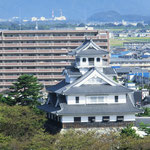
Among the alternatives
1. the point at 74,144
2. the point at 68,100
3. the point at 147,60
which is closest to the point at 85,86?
the point at 68,100

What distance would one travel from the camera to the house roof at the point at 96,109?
33.0m

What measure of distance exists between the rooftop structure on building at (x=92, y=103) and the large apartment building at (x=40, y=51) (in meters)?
38.8

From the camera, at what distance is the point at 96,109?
33500 mm

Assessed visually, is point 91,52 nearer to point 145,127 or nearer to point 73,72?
point 73,72

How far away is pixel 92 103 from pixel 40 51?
4109 centimetres

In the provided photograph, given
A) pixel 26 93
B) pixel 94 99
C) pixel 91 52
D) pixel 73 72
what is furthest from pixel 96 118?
pixel 26 93

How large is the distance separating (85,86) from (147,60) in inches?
3441

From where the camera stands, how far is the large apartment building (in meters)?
73.9

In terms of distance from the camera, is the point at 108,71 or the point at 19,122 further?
the point at 108,71

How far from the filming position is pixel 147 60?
395ft

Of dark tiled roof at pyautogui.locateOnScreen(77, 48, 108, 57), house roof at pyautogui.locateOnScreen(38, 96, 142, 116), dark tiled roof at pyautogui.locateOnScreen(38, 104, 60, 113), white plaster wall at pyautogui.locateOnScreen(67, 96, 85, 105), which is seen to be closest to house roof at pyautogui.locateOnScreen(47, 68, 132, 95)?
white plaster wall at pyautogui.locateOnScreen(67, 96, 85, 105)

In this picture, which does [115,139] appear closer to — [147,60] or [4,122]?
[4,122]

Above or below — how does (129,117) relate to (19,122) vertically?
below

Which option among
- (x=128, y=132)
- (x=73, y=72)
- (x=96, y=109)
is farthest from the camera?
(x=73, y=72)
